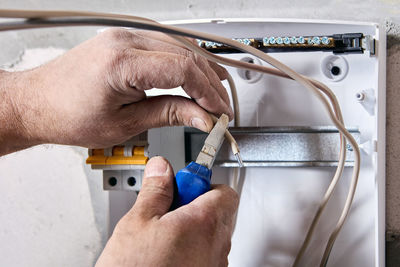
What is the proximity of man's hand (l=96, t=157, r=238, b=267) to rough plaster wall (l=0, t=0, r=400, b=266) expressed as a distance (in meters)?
0.35

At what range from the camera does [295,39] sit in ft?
2.10

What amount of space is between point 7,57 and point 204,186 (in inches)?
22.5

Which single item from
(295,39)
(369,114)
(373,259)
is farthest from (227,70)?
(373,259)

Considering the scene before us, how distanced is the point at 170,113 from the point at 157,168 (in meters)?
0.08

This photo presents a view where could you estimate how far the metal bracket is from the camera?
0.65 metres

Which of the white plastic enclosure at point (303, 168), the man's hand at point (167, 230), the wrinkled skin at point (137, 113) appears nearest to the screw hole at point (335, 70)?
the white plastic enclosure at point (303, 168)

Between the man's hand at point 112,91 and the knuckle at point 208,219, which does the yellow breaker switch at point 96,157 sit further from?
the knuckle at point 208,219

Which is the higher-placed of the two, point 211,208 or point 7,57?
point 7,57

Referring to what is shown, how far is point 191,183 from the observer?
498 millimetres

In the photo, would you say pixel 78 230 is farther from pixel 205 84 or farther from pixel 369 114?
pixel 369 114

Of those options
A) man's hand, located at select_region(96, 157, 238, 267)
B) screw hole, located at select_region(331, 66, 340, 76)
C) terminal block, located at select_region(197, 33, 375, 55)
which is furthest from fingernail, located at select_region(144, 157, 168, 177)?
screw hole, located at select_region(331, 66, 340, 76)

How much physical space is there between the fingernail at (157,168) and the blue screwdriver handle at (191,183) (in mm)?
20

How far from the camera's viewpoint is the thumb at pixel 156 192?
1.57ft

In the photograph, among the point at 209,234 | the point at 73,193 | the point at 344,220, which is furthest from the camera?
the point at 73,193
